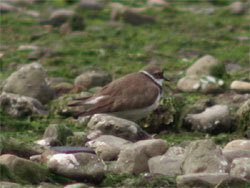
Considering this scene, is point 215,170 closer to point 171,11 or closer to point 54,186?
point 54,186

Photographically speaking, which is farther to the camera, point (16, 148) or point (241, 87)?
point (241, 87)

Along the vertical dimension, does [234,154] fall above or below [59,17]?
above

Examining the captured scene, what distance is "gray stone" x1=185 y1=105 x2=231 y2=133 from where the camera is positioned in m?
6.69

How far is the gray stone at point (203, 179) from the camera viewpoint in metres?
3.99

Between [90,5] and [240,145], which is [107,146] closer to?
[240,145]

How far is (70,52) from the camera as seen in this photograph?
1060cm

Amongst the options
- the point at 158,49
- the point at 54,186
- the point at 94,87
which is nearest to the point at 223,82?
the point at 94,87

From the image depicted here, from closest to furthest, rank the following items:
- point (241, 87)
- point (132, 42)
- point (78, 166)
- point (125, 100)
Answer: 1. point (78, 166)
2. point (125, 100)
3. point (241, 87)
4. point (132, 42)

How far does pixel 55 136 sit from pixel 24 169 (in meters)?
1.46

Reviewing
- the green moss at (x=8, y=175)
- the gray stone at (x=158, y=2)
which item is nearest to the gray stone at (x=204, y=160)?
the green moss at (x=8, y=175)

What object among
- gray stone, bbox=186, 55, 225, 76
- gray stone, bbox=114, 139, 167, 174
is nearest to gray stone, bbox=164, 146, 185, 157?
gray stone, bbox=114, 139, 167, 174

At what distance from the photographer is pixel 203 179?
13.1ft

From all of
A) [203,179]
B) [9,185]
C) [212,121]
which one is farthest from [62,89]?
[203,179]

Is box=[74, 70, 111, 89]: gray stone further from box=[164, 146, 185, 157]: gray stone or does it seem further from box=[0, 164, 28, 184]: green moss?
box=[0, 164, 28, 184]: green moss
